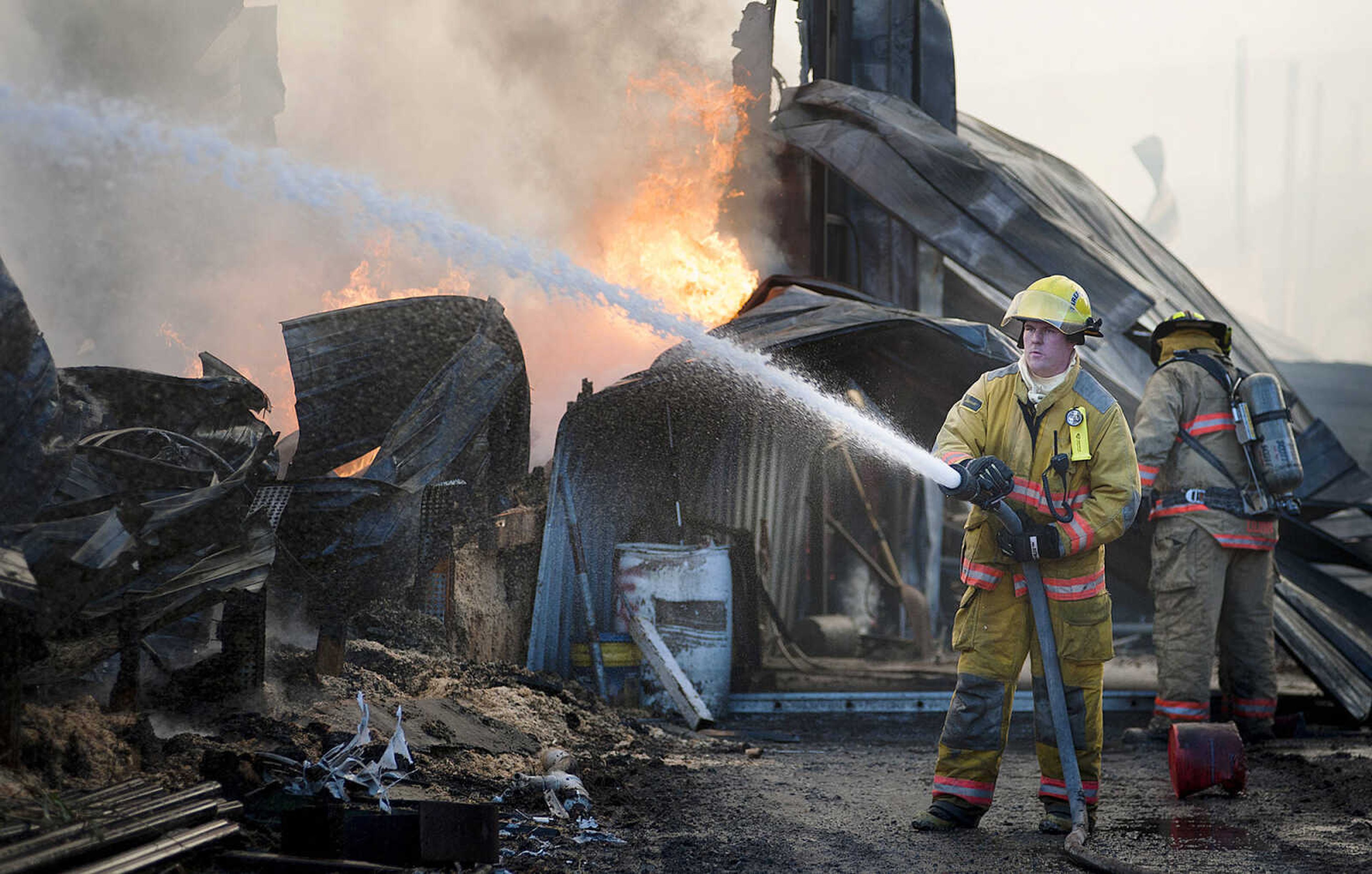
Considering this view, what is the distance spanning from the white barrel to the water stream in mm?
1275

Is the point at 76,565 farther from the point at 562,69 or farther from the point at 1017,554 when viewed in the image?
the point at 562,69

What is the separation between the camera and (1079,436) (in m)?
4.13

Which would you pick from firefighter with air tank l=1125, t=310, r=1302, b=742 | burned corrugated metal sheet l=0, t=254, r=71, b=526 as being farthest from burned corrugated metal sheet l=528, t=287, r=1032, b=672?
burned corrugated metal sheet l=0, t=254, r=71, b=526

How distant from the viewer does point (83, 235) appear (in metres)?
9.36

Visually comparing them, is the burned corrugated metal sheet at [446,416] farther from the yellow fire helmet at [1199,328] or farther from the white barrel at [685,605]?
the yellow fire helmet at [1199,328]

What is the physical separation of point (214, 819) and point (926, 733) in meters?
4.75

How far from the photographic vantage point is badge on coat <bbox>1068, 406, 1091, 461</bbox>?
13.5ft

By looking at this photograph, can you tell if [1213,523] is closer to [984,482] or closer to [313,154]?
[984,482]

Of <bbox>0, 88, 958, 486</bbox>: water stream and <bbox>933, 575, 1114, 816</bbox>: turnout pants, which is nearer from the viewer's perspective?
<bbox>933, 575, 1114, 816</bbox>: turnout pants

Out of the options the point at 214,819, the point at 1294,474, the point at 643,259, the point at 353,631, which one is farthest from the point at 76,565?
the point at 643,259

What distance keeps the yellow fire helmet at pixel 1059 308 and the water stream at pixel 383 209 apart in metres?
0.68

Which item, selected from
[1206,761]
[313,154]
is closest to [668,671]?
[1206,761]

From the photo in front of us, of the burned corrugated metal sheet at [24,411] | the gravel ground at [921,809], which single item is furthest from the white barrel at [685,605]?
the burned corrugated metal sheet at [24,411]

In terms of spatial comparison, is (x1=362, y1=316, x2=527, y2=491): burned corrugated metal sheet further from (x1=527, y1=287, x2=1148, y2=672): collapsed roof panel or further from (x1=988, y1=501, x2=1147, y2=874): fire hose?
(x1=988, y1=501, x2=1147, y2=874): fire hose
